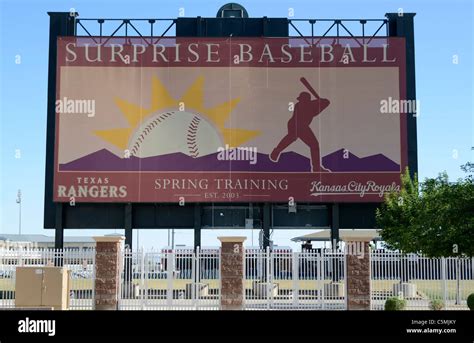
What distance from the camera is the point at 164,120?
3997cm

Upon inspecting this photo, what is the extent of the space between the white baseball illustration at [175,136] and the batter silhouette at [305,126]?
10.9 ft

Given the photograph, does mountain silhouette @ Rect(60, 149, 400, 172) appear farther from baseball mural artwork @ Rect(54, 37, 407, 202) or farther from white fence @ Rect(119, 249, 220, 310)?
white fence @ Rect(119, 249, 220, 310)

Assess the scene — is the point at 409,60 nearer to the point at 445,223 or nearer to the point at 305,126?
the point at 305,126

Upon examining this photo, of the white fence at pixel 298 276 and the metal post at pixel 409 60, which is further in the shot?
the metal post at pixel 409 60

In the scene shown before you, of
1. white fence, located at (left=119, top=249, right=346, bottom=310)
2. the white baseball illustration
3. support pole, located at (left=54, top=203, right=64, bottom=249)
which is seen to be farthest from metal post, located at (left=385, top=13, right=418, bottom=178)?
support pole, located at (left=54, top=203, right=64, bottom=249)

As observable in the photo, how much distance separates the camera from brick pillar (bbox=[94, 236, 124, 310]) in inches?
1014

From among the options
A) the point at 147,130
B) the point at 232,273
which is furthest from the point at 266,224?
the point at 232,273

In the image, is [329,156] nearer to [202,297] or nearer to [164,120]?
[164,120]

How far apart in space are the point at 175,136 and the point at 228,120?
285 centimetres

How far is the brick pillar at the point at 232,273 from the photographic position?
25.7m

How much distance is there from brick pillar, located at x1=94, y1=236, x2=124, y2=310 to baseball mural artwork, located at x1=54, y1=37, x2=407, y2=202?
534 inches

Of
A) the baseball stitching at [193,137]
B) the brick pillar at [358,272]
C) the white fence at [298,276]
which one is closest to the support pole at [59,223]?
the baseball stitching at [193,137]

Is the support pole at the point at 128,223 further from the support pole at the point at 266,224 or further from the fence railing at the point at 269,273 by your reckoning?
the fence railing at the point at 269,273
